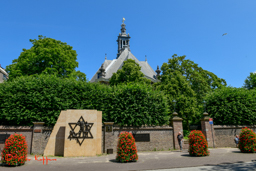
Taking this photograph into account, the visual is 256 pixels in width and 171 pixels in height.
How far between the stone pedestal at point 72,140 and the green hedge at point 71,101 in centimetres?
143

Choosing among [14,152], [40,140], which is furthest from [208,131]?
[14,152]

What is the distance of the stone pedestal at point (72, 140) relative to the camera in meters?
12.8

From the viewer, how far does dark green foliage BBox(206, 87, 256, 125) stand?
61.6 ft

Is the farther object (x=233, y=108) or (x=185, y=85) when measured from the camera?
(x=185, y=85)

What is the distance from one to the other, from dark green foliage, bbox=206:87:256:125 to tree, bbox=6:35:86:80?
1821cm

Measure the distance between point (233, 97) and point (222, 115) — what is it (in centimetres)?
241

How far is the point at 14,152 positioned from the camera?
30.9ft

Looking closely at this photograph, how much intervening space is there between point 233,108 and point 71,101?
16415 mm

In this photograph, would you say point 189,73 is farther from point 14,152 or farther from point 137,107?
point 14,152

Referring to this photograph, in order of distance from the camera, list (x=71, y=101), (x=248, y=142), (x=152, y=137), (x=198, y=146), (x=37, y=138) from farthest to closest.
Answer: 1. (x=152, y=137)
2. (x=71, y=101)
3. (x=37, y=138)
4. (x=248, y=142)
5. (x=198, y=146)

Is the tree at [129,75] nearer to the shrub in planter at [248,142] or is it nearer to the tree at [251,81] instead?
the shrub in planter at [248,142]

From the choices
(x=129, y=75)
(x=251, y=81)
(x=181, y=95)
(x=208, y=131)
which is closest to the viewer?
(x=208, y=131)

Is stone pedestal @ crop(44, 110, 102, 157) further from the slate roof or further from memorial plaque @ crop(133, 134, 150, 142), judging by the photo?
the slate roof

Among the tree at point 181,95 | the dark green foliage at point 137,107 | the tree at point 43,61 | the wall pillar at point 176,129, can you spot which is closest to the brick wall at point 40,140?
the dark green foliage at point 137,107
